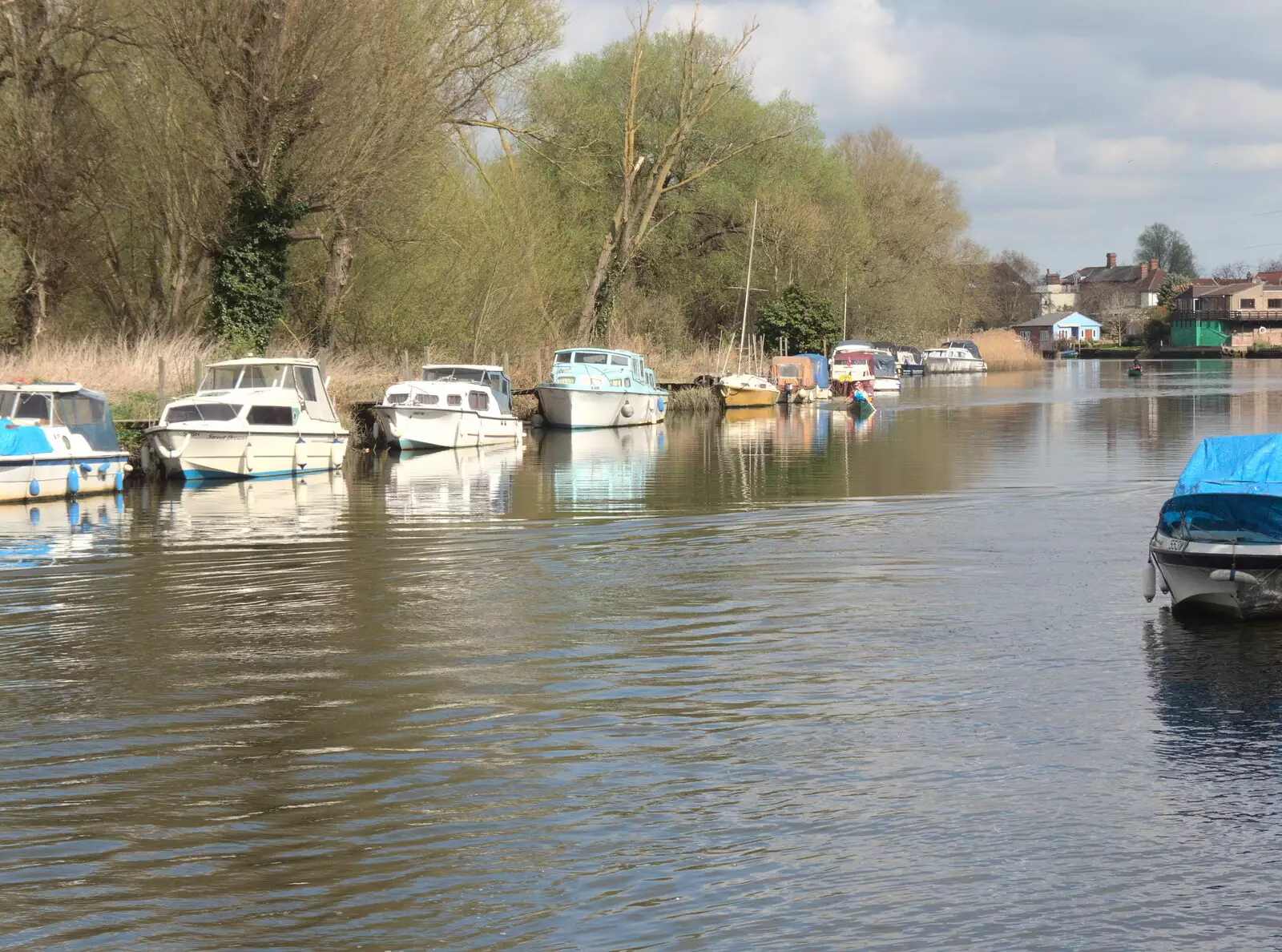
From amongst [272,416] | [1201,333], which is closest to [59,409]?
[272,416]

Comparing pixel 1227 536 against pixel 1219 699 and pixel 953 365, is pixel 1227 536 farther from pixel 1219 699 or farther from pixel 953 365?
pixel 953 365

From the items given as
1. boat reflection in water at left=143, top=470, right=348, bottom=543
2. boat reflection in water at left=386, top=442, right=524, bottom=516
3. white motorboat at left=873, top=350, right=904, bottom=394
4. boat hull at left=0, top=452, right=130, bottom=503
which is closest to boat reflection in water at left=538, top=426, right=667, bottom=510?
boat reflection in water at left=386, top=442, right=524, bottom=516

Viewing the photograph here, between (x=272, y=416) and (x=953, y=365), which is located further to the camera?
(x=953, y=365)

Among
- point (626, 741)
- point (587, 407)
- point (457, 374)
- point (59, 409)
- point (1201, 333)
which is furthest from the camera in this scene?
point (1201, 333)

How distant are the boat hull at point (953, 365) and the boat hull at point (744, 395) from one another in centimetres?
5343

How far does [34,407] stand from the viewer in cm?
2983

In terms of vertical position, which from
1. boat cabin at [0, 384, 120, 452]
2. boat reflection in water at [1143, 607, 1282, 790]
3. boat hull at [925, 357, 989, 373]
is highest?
boat hull at [925, 357, 989, 373]

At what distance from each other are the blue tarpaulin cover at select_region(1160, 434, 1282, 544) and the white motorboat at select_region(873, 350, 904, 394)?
65834 mm

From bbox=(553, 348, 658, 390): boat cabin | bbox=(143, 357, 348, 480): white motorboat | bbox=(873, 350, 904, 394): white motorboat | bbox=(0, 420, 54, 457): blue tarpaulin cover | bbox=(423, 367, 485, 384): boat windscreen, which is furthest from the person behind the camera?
bbox=(873, 350, 904, 394): white motorboat

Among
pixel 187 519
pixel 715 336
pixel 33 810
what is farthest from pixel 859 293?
pixel 33 810

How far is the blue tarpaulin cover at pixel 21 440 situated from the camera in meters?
28.2

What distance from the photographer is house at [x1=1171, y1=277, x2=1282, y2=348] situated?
17750 cm

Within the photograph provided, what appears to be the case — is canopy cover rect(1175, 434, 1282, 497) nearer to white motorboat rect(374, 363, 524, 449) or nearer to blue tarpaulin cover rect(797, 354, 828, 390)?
white motorboat rect(374, 363, 524, 449)

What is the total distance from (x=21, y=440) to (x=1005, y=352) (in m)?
118
